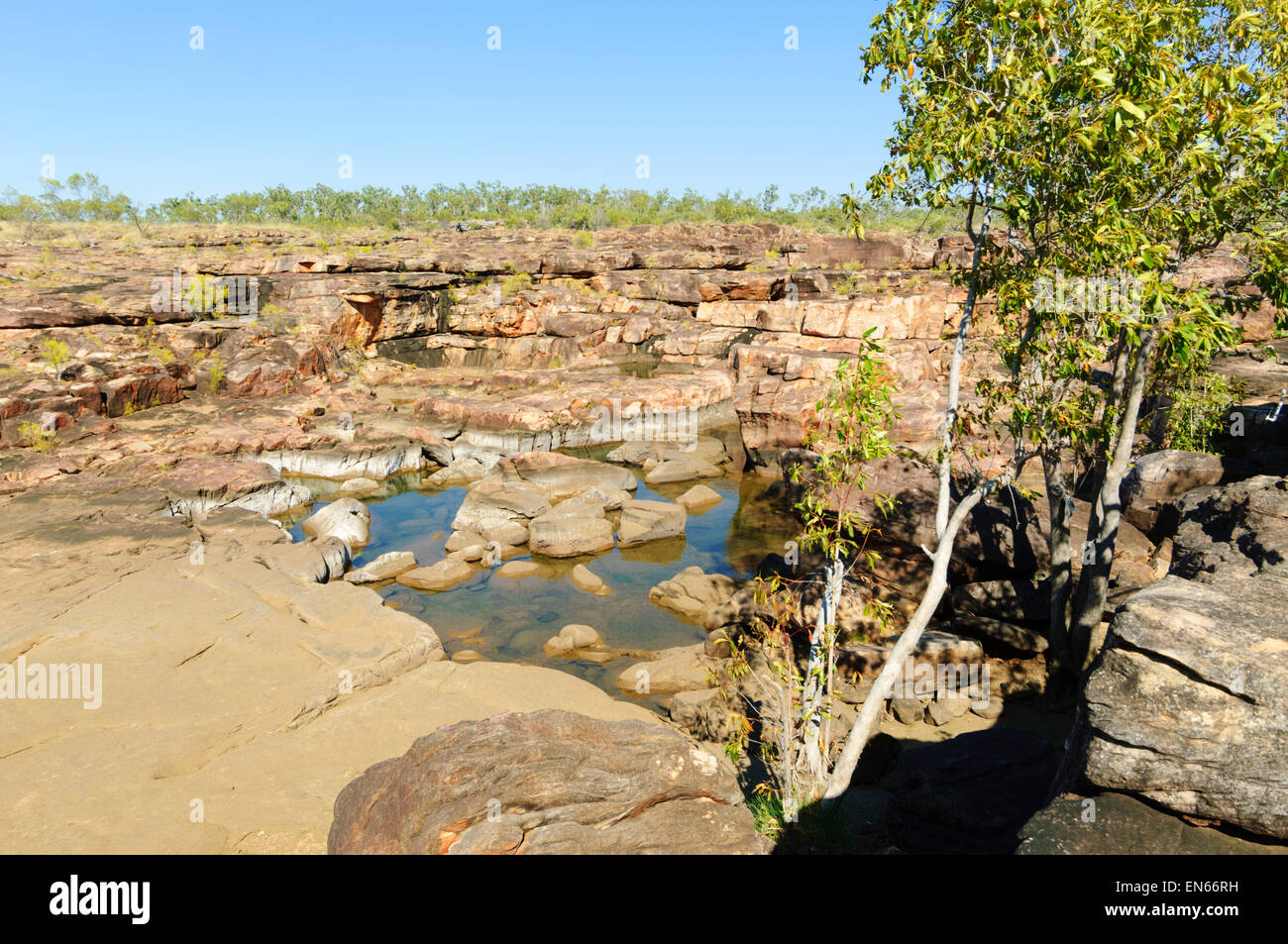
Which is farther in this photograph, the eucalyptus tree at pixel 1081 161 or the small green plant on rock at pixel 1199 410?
the small green plant on rock at pixel 1199 410

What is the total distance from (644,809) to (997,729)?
4.99 metres

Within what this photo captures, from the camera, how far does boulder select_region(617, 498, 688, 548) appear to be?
63.8ft

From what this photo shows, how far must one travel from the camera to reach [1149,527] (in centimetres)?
1291

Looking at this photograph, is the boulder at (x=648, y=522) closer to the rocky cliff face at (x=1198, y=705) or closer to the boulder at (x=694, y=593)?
the boulder at (x=694, y=593)

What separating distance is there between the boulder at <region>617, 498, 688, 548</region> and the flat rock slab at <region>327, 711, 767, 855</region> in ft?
41.3

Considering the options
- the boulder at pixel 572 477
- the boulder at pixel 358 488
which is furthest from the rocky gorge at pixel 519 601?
the boulder at pixel 358 488

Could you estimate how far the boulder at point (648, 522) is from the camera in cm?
1944

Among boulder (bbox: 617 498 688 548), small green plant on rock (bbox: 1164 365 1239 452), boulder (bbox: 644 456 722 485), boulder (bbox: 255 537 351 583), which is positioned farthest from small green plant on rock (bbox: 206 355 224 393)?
small green plant on rock (bbox: 1164 365 1239 452)

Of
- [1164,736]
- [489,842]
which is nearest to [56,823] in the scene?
[489,842]

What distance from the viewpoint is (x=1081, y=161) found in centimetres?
696

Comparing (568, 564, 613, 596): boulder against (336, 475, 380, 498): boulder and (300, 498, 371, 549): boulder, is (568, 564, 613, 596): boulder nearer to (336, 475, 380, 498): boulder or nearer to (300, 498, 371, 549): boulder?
(300, 498, 371, 549): boulder

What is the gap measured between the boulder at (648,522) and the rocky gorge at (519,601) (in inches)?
5.0

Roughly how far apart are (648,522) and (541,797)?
14.1m
